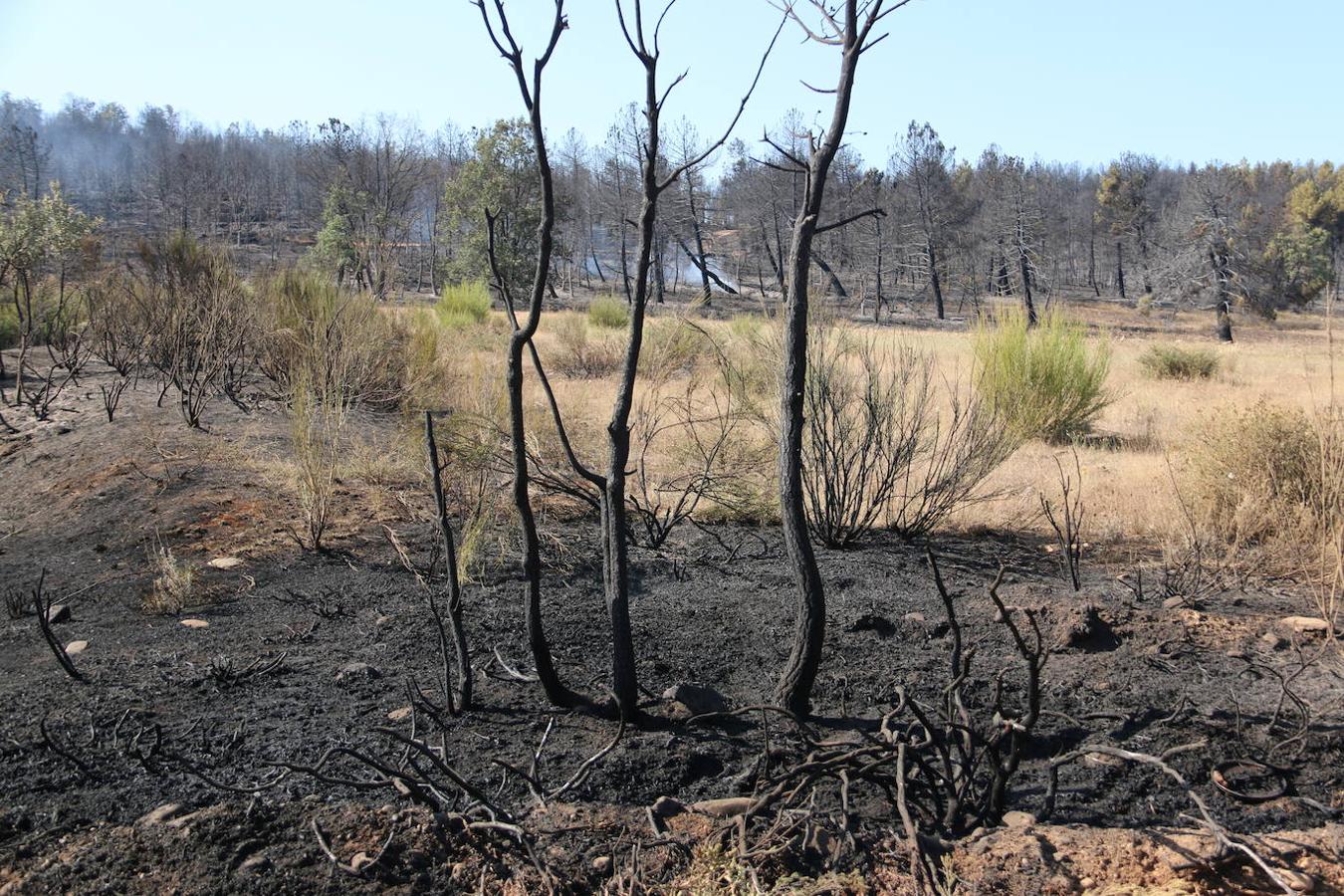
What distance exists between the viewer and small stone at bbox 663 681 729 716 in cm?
333

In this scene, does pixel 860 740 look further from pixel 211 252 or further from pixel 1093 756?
pixel 211 252

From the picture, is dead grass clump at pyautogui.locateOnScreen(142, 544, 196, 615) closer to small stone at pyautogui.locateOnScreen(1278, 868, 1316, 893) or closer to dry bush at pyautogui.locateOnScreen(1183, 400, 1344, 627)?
small stone at pyautogui.locateOnScreen(1278, 868, 1316, 893)

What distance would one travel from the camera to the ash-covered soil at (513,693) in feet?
8.23

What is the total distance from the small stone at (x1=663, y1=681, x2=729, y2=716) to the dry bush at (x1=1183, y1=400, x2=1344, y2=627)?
3.55m

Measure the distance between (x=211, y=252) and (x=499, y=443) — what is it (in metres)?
6.62

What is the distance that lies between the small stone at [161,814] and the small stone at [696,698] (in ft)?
4.90

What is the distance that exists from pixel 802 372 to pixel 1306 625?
8.90 feet

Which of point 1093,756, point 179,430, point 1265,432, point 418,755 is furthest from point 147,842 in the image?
point 1265,432

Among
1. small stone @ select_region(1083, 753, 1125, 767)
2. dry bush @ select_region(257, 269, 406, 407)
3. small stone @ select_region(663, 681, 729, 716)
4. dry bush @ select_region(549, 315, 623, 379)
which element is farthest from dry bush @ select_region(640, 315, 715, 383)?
small stone @ select_region(1083, 753, 1125, 767)

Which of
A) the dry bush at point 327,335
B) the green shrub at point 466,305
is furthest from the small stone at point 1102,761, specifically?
the green shrub at point 466,305

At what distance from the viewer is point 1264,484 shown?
243 inches

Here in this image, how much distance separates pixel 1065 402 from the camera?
1143 centimetres

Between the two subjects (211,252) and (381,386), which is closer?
(381,386)

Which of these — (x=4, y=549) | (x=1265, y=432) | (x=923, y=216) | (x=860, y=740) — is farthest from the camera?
(x=923, y=216)
